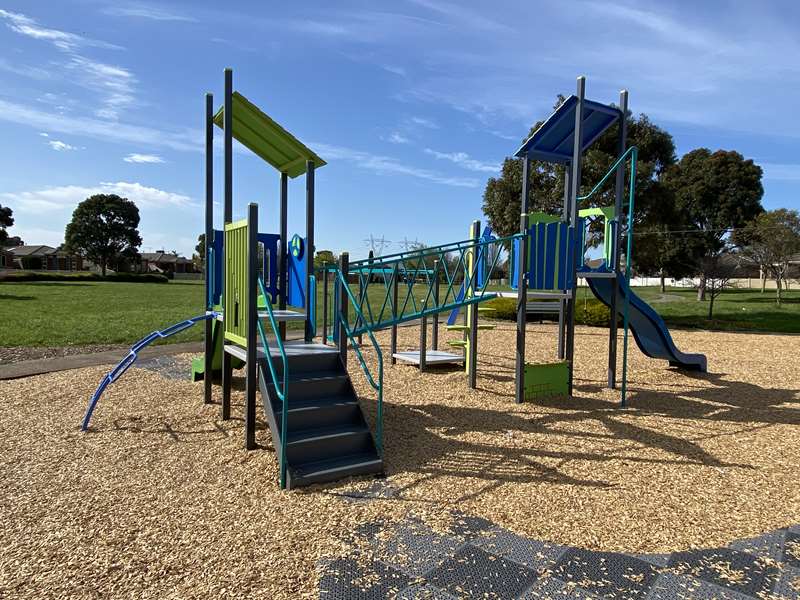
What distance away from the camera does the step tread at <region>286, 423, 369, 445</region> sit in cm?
454

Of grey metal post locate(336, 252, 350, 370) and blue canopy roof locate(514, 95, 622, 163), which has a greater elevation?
blue canopy roof locate(514, 95, 622, 163)

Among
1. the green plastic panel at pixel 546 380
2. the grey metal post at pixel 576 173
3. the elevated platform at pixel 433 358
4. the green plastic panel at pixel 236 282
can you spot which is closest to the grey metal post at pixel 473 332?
the green plastic panel at pixel 546 380

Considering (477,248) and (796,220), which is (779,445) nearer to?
(477,248)

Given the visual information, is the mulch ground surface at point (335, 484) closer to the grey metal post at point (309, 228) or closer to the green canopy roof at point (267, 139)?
the grey metal post at point (309, 228)

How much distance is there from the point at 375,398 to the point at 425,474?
281cm

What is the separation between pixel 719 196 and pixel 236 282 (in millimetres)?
43441

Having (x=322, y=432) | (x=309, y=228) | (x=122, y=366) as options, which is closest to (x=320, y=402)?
(x=322, y=432)

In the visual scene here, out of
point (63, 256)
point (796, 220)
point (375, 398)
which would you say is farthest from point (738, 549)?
point (63, 256)

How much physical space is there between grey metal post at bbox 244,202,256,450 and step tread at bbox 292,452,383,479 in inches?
37.2

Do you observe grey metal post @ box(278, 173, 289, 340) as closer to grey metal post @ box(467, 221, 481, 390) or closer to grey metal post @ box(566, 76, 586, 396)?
grey metal post @ box(467, 221, 481, 390)

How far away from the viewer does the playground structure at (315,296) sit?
4.77 metres

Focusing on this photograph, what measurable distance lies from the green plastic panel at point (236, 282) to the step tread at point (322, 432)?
117 centimetres

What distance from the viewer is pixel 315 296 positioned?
640cm

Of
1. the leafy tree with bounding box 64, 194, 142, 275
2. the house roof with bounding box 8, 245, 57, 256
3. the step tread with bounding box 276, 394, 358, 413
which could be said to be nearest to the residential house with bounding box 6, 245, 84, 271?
the house roof with bounding box 8, 245, 57, 256
